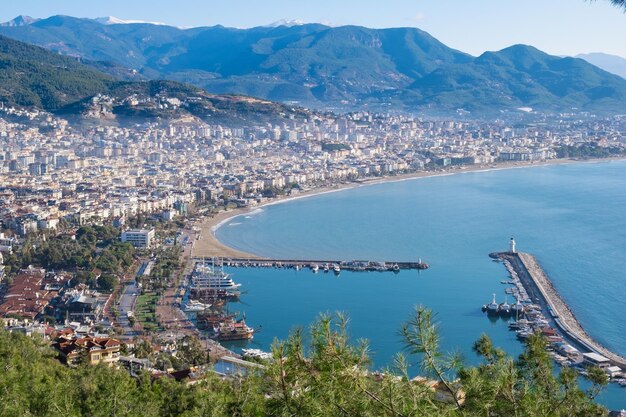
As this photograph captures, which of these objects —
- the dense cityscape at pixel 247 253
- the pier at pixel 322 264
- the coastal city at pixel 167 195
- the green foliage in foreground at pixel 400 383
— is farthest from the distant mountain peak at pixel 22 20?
the green foliage in foreground at pixel 400 383

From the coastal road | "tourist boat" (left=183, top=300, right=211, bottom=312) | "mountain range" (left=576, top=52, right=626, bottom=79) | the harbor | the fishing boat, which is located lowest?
"tourist boat" (left=183, top=300, right=211, bottom=312)

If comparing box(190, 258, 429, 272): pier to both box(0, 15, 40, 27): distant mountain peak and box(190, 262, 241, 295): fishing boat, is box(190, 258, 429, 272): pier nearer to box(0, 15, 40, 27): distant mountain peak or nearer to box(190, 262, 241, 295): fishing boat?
box(190, 262, 241, 295): fishing boat

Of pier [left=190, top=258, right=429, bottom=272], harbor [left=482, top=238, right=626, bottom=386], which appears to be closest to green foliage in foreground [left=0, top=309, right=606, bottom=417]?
harbor [left=482, top=238, right=626, bottom=386]

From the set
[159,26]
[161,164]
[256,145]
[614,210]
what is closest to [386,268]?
[614,210]

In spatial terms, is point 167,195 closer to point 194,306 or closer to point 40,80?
point 194,306

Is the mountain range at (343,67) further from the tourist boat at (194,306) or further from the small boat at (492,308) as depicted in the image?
the small boat at (492,308)
